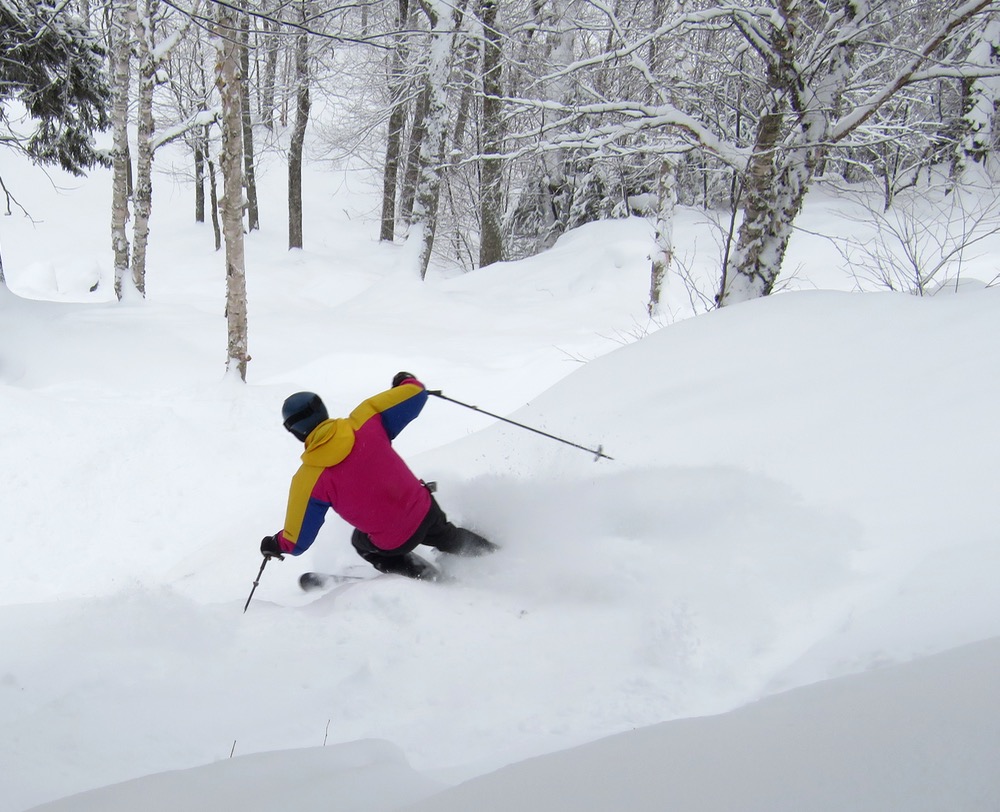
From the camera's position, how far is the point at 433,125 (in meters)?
13.9

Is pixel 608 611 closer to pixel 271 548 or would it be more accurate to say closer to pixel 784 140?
pixel 271 548

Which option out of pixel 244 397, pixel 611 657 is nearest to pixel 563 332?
pixel 244 397

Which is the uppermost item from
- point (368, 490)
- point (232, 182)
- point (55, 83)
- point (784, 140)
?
point (55, 83)

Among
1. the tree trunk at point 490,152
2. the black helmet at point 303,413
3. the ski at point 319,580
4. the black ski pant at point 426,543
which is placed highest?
the tree trunk at point 490,152

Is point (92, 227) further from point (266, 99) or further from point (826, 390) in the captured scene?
point (826, 390)

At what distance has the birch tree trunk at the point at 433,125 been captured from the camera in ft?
43.4

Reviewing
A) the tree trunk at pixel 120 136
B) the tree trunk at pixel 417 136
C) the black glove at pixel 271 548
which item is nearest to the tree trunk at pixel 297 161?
the tree trunk at pixel 417 136

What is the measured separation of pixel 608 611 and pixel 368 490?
1282 millimetres

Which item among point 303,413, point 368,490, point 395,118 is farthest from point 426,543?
point 395,118

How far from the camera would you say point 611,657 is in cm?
276

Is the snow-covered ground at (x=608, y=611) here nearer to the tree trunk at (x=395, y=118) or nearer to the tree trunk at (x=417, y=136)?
the tree trunk at (x=395, y=118)

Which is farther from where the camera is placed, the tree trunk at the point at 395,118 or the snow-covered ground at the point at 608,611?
the tree trunk at the point at 395,118

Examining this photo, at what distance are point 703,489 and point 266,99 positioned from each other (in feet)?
69.2

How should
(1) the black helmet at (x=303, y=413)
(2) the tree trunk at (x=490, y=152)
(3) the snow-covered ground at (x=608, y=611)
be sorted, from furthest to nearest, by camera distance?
→ (2) the tree trunk at (x=490, y=152) → (1) the black helmet at (x=303, y=413) → (3) the snow-covered ground at (x=608, y=611)
